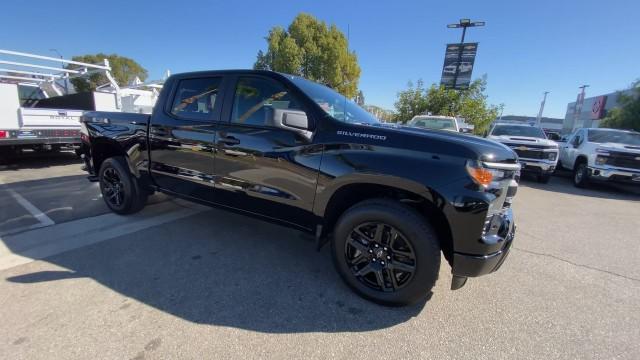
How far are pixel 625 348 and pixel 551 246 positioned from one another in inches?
81.0

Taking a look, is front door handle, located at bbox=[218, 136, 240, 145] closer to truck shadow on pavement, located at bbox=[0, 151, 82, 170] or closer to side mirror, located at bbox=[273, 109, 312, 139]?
side mirror, located at bbox=[273, 109, 312, 139]

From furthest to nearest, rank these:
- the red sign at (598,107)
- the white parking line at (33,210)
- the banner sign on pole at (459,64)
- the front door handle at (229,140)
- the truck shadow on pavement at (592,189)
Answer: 1. the red sign at (598,107)
2. the banner sign on pole at (459,64)
3. the truck shadow on pavement at (592,189)
4. the white parking line at (33,210)
5. the front door handle at (229,140)

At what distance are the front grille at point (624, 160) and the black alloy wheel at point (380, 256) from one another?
8885 mm

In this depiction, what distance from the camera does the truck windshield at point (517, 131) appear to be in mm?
9555

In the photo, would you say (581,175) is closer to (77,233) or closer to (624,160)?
(624,160)

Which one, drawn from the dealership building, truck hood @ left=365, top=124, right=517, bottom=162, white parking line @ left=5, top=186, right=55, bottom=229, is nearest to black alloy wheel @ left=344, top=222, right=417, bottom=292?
truck hood @ left=365, top=124, right=517, bottom=162

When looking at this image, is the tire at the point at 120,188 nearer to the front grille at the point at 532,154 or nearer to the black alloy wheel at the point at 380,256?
the black alloy wheel at the point at 380,256

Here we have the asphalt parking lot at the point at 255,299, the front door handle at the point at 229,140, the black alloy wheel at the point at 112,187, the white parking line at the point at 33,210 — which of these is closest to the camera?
the asphalt parking lot at the point at 255,299

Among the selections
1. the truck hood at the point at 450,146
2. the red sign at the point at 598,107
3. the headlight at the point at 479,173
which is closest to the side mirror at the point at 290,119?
the truck hood at the point at 450,146

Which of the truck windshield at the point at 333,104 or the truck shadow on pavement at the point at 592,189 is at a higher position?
the truck windshield at the point at 333,104

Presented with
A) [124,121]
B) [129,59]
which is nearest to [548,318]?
[124,121]

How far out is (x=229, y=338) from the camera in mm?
2137

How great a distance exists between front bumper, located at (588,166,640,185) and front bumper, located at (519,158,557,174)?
0.92 meters

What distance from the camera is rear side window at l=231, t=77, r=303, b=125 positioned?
2.90 meters
